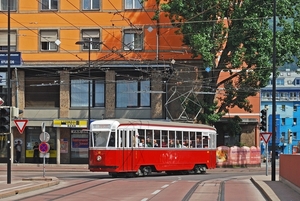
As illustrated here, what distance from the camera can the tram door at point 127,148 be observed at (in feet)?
112

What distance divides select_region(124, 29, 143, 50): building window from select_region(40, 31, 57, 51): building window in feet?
19.5

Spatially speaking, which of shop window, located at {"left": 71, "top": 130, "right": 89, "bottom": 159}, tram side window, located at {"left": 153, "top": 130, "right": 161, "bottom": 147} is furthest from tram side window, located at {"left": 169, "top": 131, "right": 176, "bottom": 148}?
shop window, located at {"left": 71, "top": 130, "right": 89, "bottom": 159}

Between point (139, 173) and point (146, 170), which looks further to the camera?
point (146, 170)

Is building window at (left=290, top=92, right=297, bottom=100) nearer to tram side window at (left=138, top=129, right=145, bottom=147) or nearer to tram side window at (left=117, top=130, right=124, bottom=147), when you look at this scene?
tram side window at (left=138, top=129, right=145, bottom=147)

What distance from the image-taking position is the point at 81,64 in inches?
2088

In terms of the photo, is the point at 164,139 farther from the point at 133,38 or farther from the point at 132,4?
the point at 132,4

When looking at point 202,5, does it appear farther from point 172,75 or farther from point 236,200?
point 236,200

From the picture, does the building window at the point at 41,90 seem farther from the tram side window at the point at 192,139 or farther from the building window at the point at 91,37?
the tram side window at the point at 192,139

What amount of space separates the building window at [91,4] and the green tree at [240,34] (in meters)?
6.92

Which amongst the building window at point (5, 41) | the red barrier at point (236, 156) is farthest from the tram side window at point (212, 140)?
the building window at point (5, 41)

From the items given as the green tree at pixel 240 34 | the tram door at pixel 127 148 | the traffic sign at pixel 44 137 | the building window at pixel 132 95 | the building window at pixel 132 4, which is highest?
the building window at pixel 132 4

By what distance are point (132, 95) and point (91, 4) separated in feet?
27.5

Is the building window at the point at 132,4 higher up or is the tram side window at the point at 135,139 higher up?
the building window at the point at 132,4

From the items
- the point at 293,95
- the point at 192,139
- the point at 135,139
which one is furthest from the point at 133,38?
the point at 293,95
